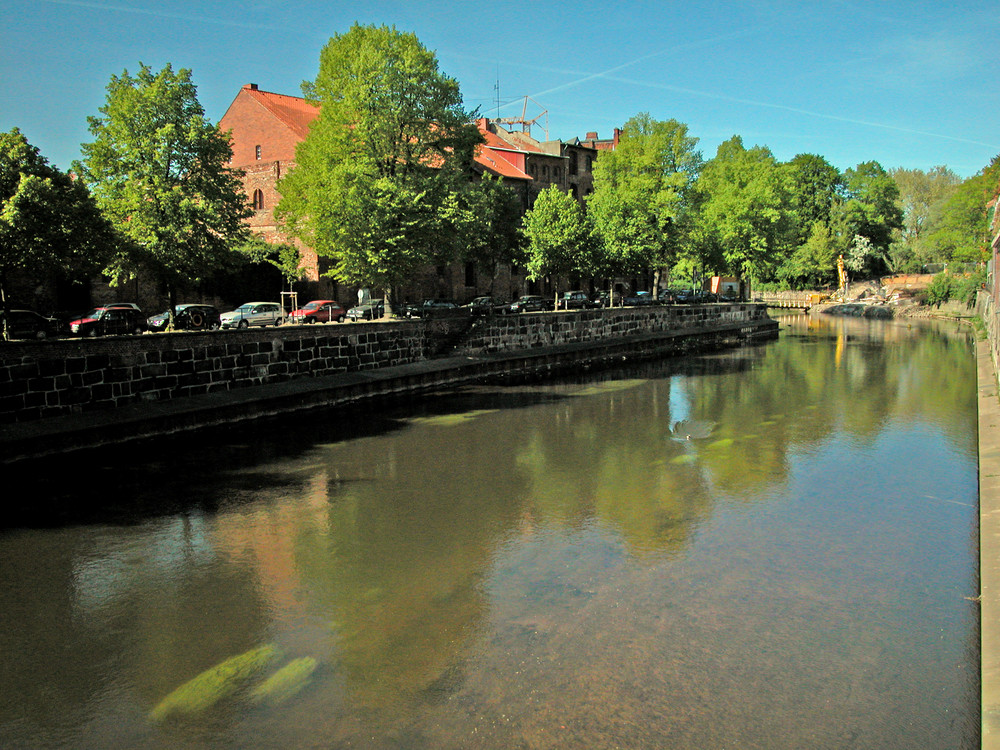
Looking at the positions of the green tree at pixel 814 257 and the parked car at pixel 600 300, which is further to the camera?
the green tree at pixel 814 257

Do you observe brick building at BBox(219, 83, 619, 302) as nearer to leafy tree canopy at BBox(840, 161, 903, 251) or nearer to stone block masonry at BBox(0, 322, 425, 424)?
stone block masonry at BBox(0, 322, 425, 424)

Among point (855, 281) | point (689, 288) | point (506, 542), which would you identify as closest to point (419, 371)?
point (506, 542)

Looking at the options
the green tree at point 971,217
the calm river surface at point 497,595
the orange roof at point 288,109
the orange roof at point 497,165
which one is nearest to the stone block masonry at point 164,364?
the calm river surface at point 497,595

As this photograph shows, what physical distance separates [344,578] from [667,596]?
11.9ft

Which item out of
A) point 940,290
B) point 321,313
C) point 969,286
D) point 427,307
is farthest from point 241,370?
point 940,290

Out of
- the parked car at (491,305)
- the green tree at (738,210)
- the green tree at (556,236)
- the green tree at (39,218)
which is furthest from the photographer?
the green tree at (738,210)

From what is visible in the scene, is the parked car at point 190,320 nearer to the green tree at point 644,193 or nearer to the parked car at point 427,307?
the parked car at point 427,307

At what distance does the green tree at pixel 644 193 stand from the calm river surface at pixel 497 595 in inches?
1245

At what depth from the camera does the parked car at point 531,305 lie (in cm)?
4559

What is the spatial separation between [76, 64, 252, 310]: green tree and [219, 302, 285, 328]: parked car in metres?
4.68

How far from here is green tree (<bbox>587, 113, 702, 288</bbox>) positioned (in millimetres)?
45375

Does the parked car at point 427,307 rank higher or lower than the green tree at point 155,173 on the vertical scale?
lower

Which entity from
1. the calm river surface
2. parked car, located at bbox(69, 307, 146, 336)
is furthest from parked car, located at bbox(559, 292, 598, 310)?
the calm river surface

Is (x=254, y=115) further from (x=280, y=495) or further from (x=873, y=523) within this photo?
(x=873, y=523)
